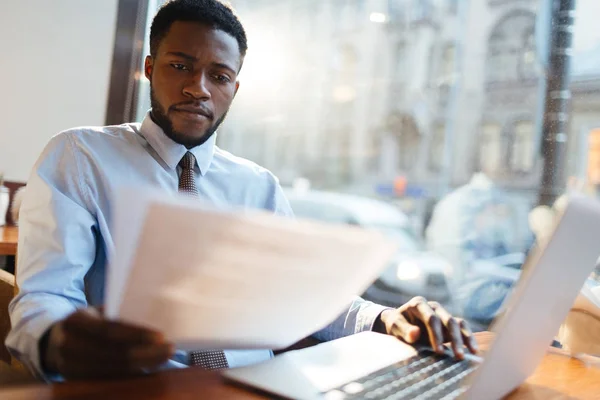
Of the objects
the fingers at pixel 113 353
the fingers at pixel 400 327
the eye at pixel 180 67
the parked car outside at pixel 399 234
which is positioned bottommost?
the parked car outside at pixel 399 234

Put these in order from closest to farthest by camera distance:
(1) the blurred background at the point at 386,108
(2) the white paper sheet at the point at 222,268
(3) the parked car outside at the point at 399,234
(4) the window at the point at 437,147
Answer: (2) the white paper sheet at the point at 222,268 < (1) the blurred background at the point at 386,108 < (3) the parked car outside at the point at 399,234 < (4) the window at the point at 437,147

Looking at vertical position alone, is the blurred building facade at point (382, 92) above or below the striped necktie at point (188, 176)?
above

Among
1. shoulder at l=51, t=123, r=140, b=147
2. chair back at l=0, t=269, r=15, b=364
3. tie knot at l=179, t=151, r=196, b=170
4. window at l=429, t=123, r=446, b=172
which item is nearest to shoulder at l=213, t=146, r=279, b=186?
tie knot at l=179, t=151, r=196, b=170

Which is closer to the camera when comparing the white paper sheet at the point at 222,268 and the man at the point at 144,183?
the white paper sheet at the point at 222,268

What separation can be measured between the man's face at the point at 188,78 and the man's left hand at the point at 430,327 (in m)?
0.61

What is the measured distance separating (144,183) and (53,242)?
0.27m

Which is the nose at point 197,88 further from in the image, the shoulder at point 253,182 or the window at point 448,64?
the window at point 448,64

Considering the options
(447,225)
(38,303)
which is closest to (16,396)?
(38,303)

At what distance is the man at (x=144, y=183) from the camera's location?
525 mm

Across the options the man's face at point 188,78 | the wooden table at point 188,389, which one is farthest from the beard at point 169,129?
the wooden table at point 188,389

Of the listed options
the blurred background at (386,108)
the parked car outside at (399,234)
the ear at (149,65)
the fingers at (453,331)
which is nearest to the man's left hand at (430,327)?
the fingers at (453,331)

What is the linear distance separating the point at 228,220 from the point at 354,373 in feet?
1.09

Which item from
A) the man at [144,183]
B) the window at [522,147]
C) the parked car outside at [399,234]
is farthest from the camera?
the parked car outside at [399,234]

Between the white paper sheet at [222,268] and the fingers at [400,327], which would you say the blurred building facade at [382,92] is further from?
the white paper sheet at [222,268]
